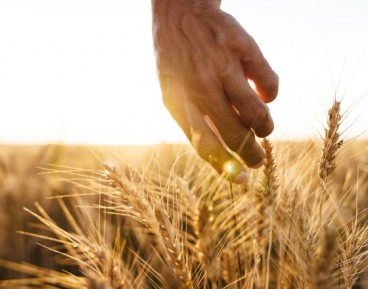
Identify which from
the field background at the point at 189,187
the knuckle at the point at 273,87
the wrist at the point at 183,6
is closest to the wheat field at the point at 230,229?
the field background at the point at 189,187

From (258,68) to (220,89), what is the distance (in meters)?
0.13

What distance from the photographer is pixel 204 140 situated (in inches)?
56.9

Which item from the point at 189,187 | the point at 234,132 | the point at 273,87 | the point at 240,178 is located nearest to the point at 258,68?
the point at 273,87

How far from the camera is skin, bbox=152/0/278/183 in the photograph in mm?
1437

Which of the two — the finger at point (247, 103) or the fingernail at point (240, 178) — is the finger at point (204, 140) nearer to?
the fingernail at point (240, 178)

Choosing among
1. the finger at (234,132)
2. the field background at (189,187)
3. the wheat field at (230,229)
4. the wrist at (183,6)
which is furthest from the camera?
the wrist at (183,6)

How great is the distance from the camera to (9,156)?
3242mm

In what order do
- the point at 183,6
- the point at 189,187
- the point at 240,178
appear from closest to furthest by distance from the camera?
the point at 240,178 < the point at 183,6 < the point at 189,187

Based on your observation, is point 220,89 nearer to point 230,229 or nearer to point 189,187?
point 230,229

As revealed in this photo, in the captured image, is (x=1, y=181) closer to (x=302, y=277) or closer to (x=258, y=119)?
(x=258, y=119)

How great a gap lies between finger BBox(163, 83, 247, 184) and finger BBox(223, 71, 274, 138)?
105 millimetres

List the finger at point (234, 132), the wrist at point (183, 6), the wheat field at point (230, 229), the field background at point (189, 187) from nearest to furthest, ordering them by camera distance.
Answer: the wheat field at point (230, 229), the field background at point (189, 187), the finger at point (234, 132), the wrist at point (183, 6)

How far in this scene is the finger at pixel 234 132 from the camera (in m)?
1.43

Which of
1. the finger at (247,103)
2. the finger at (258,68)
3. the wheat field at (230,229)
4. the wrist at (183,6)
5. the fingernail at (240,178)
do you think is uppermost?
the wrist at (183,6)
